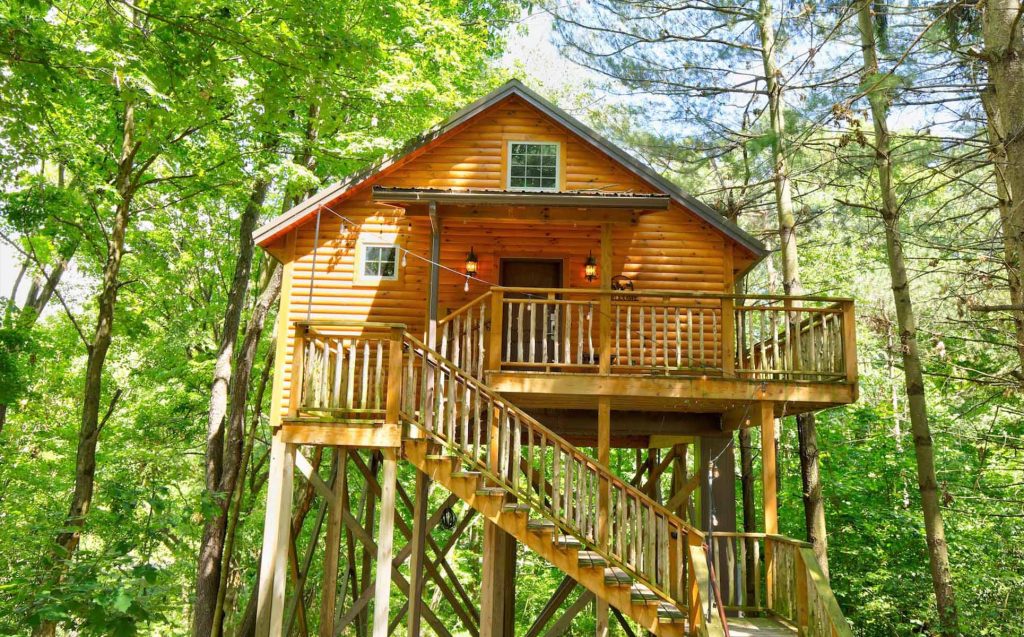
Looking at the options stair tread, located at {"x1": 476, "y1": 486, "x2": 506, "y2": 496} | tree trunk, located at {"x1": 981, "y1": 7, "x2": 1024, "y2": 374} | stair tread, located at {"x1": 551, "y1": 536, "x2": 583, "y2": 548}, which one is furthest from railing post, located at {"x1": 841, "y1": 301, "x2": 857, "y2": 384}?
stair tread, located at {"x1": 476, "y1": 486, "x2": 506, "y2": 496}

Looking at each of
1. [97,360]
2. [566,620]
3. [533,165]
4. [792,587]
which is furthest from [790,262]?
[97,360]

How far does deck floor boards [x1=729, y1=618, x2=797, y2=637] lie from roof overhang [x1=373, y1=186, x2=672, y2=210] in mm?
5794

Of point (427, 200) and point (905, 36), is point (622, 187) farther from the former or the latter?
point (905, 36)

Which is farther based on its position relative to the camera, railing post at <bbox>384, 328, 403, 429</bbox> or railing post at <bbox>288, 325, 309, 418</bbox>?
railing post at <bbox>288, 325, 309, 418</bbox>

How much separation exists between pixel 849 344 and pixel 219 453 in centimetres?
1275

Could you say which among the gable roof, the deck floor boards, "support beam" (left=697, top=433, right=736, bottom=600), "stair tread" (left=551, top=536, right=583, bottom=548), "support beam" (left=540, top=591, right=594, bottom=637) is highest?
the gable roof

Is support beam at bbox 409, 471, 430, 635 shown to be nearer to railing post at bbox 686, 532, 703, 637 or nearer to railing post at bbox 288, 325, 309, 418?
railing post at bbox 288, 325, 309, 418

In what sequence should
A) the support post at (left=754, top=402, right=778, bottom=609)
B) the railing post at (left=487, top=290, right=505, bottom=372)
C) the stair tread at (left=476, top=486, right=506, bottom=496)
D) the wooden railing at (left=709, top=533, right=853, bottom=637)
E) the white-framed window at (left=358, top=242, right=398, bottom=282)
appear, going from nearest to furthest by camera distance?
the wooden railing at (left=709, top=533, right=853, bottom=637), the stair tread at (left=476, top=486, right=506, bottom=496), the support post at (left=754, top=402, right=778, bottom=609), the railing post at (left=487, top=290, right=505, bottom=372), the white-framed window at (left=358, top=242, right=398, bottom=282)

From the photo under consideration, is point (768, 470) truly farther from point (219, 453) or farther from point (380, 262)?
point (219, 453)

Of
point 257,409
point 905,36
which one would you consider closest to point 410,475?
point 257,409

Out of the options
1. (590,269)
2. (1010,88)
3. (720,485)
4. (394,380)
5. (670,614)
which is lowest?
(670,614)

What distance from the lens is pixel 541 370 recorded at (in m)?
12.6

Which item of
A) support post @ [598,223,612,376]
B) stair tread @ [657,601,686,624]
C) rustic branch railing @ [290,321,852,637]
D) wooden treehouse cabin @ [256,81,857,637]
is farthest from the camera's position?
support post @ [598,223,612,376]

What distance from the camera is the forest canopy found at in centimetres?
809
